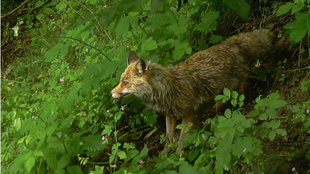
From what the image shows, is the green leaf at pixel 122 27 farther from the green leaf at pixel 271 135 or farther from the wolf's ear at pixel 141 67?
the green leaf at pixel 271 135

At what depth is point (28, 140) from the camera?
4.29 metres

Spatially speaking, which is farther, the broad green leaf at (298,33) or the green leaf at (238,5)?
the broad green leaf at (298,33)

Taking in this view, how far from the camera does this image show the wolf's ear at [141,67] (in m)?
4.39

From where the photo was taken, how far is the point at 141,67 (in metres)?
4.41

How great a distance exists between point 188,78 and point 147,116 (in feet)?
2.62

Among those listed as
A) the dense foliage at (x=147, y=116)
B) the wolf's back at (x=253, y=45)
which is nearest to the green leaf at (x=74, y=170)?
the dense foliage at (x=147, y=116)

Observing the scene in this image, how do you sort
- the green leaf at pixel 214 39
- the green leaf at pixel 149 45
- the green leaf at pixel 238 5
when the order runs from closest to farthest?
1. the green leaf at pixel 238 5
2. the green leaf at pixel 149 45
3. the green leaf at pixel 214 39

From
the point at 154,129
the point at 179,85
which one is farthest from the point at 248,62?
the point at 154,129

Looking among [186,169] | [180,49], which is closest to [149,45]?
[180,49]

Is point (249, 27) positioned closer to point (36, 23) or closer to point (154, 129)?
point (154, 129)

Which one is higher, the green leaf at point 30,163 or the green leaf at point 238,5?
the green leaf at point 238,5

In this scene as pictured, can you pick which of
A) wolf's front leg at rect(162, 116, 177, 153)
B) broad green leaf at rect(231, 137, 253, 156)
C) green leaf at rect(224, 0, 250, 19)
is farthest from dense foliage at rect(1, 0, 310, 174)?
green leaf at rect(224, 0, 250, 19)

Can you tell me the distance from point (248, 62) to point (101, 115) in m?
1.87

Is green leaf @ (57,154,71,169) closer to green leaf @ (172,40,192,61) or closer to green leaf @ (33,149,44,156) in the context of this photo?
green leaf @ (33,149,44,156)
